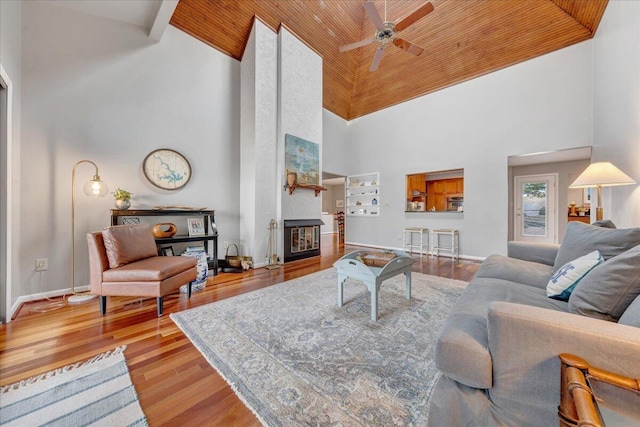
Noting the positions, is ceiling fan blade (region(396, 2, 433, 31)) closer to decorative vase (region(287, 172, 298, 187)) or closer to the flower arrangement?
decorative vase (region(287, 172, 298, 187))

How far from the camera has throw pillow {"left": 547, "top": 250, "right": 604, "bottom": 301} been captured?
1353 millimetres

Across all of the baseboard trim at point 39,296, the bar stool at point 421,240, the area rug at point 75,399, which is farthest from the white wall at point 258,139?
the bar stool at point 421,240

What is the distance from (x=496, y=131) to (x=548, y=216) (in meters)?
3.25

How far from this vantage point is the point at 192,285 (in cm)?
289

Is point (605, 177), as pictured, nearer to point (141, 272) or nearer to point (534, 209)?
point (141, 272)

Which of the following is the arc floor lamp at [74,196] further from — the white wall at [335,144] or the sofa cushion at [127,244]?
the white wall at [335,144]

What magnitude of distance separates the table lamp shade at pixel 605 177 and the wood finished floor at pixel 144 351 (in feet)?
11.5

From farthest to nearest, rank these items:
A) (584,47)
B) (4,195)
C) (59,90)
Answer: (584,47), (59,90), (4,195)

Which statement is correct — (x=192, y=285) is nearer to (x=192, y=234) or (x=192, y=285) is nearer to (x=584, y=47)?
(x=192, y=234)

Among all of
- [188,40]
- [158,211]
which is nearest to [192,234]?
[158,211]

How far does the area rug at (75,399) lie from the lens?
1.13 metres

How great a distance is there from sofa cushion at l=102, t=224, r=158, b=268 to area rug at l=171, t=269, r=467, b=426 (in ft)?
2.80

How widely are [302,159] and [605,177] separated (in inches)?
162

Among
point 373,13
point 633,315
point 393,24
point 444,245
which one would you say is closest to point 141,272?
point 633,315
